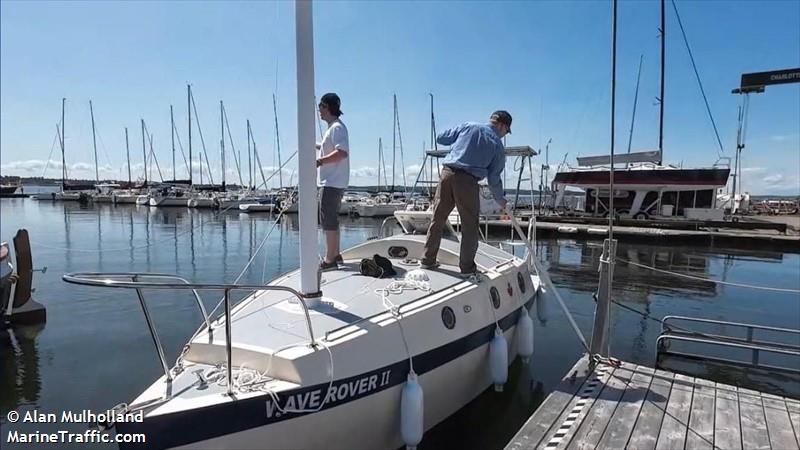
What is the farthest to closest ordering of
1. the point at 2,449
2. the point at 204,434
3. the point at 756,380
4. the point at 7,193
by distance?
the point at 7,193
the point at 756,380
the point at 2,449
the point at 204,434

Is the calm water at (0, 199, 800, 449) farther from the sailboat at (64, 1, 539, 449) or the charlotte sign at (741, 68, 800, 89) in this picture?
the charlotte sign at (741, 68, 800, 89)

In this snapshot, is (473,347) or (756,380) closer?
(473,347)

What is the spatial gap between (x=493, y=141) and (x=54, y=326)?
962cm

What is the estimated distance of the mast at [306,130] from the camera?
3863 millimetres

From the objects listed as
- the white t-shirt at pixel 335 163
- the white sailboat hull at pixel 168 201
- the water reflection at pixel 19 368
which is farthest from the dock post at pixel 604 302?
the white sailboat hull at pixel 168 201

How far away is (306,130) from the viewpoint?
3.95m

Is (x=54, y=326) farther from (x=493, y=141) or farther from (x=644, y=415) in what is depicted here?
(x=644, y=415)

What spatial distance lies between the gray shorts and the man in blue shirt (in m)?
1.24

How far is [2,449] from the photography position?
5098 millimetres

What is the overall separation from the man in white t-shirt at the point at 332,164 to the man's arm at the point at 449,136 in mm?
1199

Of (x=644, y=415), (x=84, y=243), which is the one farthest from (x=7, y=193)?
(x=644, y=415)

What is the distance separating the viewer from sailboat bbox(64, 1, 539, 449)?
3.08 meters

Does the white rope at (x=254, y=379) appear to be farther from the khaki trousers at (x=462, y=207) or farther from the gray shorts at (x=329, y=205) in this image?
the khaki trousers at (x=462, y=207)

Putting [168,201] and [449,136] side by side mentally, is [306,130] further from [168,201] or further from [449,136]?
[168,201]
